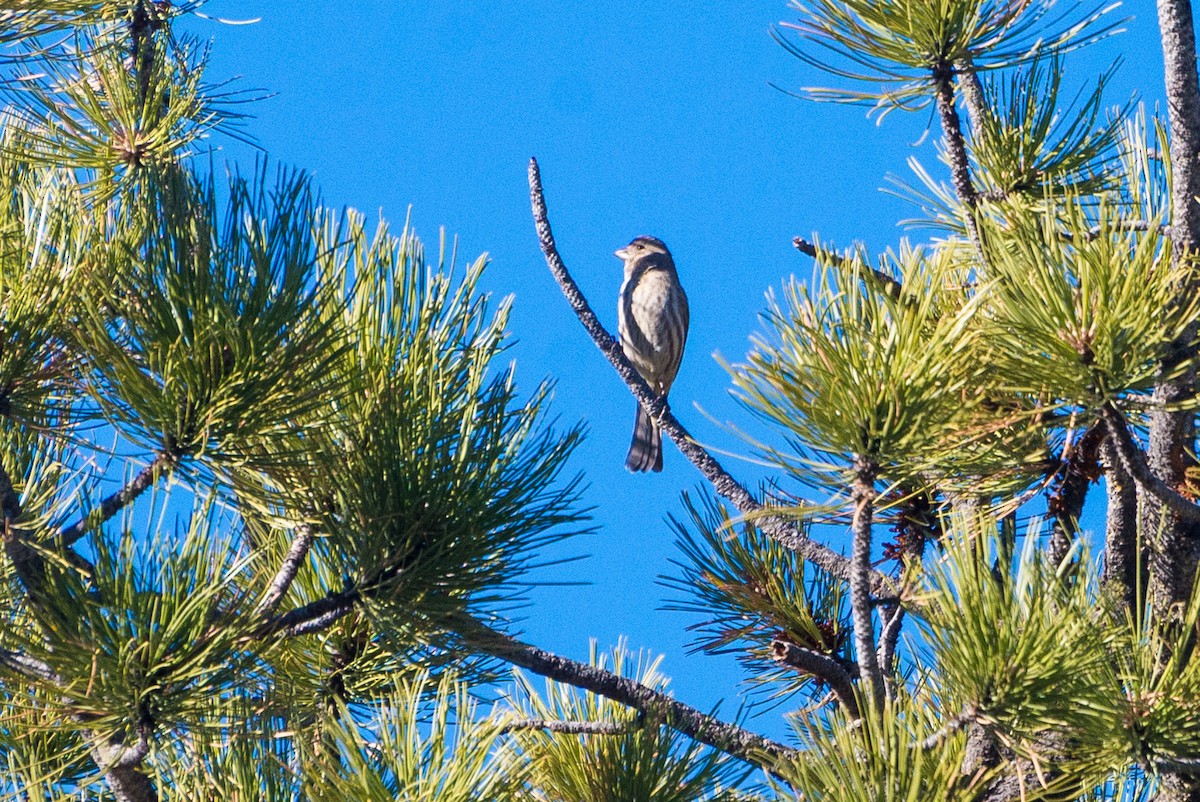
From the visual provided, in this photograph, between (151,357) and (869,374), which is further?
(151,357)

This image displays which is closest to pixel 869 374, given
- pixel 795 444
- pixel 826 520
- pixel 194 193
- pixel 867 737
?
pixel 795 444

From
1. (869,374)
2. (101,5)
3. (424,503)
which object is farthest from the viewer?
(101,5)

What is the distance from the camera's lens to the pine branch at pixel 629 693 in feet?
6.39

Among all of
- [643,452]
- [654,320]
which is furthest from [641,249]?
[643,452]

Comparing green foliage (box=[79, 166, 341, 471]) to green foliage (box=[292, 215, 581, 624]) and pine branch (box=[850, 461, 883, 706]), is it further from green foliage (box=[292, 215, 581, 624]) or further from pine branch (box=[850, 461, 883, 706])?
pine branch (box=[850, 461, 883, 706])

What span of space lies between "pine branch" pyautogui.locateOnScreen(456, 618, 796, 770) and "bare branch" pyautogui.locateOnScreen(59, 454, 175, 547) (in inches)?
19.7

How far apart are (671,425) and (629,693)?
448 mm

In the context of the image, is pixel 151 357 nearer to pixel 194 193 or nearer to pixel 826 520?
pixel 194 193

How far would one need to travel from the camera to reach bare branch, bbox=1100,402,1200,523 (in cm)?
157

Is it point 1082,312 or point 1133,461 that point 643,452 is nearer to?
point 1133,461

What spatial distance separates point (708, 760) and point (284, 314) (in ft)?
3.07

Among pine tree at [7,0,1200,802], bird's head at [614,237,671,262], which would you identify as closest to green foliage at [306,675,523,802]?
pine tree at [7,0,1200,802]

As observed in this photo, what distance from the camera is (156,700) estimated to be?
5.36 feet

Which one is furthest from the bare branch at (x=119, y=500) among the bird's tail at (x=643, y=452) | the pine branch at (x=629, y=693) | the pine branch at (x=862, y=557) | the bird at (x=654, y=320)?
the bird at (x=654, y=320)
